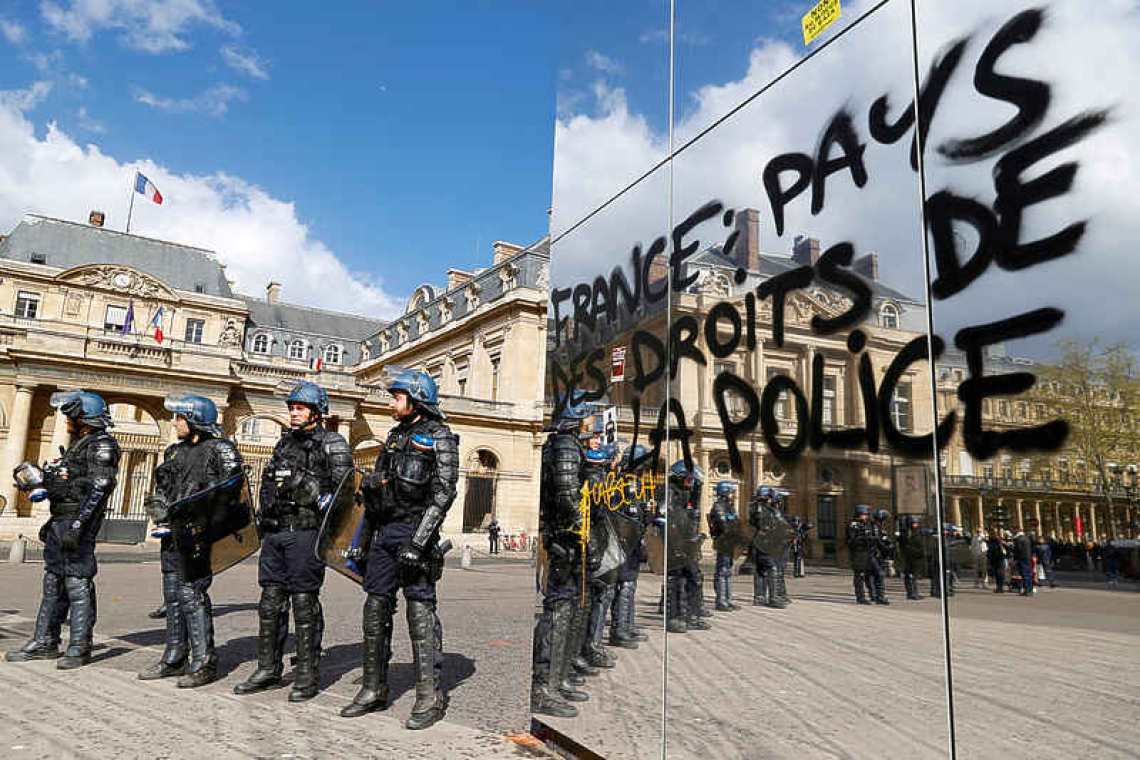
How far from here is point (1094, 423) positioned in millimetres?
1588

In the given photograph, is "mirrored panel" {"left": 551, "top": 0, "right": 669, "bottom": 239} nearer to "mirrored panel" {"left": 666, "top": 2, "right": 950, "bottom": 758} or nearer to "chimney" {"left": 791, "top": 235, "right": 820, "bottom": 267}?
"mirrored panel" {"left": 666, "top": 2, "right": 950, "bottom": 758}

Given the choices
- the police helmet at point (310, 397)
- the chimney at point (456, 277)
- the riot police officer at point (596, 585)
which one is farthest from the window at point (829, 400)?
the chimney at point (456, 277)

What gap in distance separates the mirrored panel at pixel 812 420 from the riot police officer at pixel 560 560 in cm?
95

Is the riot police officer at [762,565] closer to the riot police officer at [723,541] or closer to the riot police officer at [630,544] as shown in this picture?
the riot police officer at [723,541]

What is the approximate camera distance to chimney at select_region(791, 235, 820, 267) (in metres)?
2.33

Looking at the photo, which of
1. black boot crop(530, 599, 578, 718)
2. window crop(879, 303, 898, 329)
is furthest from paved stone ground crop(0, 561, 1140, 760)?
window crop(879, 303, 898, 329)

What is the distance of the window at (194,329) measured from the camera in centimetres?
5212

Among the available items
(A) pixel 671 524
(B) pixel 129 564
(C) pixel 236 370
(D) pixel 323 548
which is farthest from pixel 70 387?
(A) pixel 671 524

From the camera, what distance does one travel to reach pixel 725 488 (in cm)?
266

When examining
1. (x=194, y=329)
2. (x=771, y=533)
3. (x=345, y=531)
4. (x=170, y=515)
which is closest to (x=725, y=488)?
(x=771, y=533)

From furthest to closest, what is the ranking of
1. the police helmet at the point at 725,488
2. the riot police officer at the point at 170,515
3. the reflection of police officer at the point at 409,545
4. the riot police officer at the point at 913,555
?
the riot police officer at the point at 170,515 < the reflection of police officer at the point at 409,545 < the police helmet at the point at 725,488 < the riot police officer at the point at 913,555

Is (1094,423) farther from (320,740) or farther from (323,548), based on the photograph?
(323,548)

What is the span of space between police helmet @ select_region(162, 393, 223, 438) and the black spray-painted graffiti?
147 inches

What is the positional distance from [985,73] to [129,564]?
1952cm
